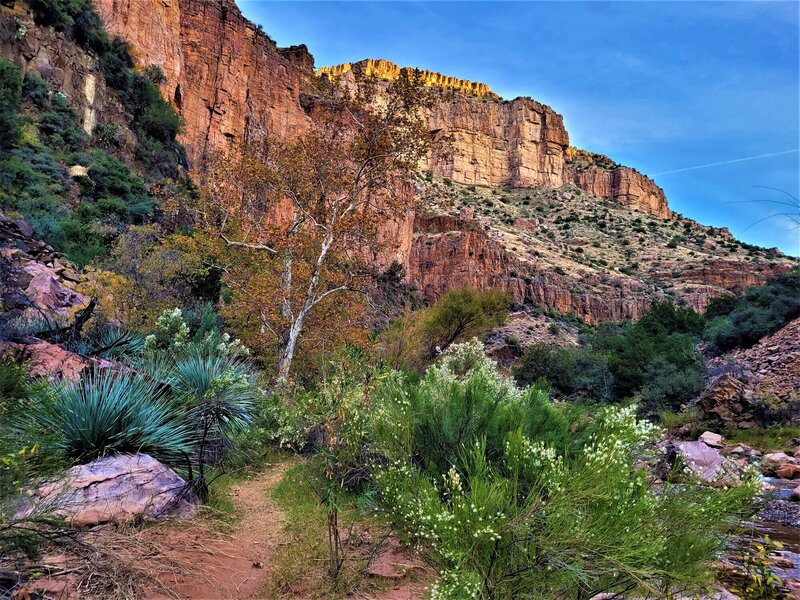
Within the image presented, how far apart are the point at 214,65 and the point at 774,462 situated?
48823mm

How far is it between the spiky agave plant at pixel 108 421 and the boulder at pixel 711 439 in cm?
1122

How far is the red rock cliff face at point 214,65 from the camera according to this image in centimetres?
3675

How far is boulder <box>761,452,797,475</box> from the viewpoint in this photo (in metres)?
9.25

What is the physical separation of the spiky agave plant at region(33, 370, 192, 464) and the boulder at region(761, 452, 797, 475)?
417 inches

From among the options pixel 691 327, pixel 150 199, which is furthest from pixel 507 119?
pixel 150 199

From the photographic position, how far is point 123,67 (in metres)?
31.9

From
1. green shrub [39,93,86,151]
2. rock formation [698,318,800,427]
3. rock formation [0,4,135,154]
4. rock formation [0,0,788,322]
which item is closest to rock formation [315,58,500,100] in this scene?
rock formation [0,0,788,322]

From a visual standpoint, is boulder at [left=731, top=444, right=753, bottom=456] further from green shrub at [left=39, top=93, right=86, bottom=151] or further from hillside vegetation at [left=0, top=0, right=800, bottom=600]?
green shrub at [left=39, top=93, right=86, bottom=151]

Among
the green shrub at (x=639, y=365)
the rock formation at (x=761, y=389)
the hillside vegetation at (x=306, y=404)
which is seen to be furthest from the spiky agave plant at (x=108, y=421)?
the green shrub at (x=639, y=365)

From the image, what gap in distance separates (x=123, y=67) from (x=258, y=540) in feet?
122

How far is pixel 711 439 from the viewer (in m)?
11.2

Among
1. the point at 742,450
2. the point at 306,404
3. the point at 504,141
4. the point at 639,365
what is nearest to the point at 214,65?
the point at 639,365

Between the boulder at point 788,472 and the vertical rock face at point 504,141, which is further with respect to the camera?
the vertical rock face at point 504,141

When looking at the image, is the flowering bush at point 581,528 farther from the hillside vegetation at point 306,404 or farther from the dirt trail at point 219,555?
the dirt trail at point 219,555
